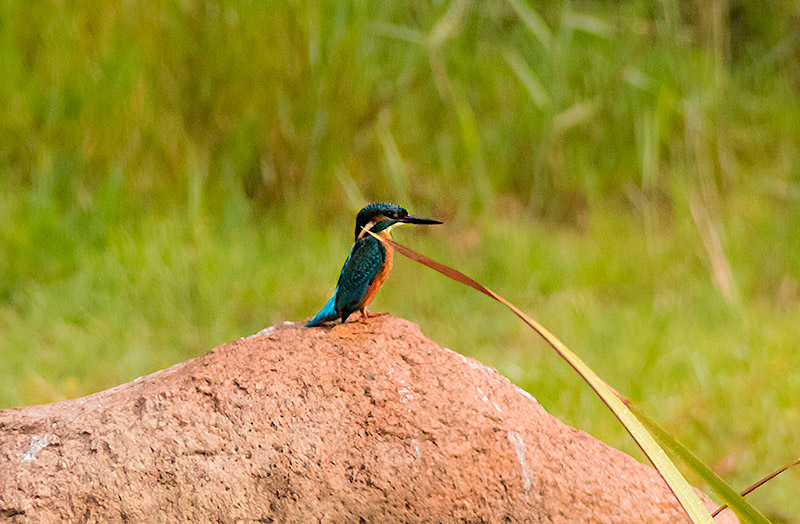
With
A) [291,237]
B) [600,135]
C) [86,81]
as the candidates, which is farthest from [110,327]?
[600,135]

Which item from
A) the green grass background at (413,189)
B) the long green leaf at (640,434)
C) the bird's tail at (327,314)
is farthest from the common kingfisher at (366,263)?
the green grass background at (413,189)

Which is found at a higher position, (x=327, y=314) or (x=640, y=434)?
(x=327, y=314)

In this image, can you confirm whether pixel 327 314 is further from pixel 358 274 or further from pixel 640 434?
pixel 640 434

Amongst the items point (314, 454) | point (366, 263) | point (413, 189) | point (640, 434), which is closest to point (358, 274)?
point (366, 263)

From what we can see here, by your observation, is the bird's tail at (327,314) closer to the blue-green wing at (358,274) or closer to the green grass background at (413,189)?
the blue-green wing at (358,274)

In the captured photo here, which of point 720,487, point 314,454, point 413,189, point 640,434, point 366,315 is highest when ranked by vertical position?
point 413,189

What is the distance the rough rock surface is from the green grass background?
1.28 metres

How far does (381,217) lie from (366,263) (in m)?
0.09

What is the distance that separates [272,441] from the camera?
4.65 ft

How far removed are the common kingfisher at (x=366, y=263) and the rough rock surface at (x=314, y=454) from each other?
0.33 feet

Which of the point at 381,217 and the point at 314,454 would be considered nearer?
the point at 314,454

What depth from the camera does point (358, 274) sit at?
1568mm

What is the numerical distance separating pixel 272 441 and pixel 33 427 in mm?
440

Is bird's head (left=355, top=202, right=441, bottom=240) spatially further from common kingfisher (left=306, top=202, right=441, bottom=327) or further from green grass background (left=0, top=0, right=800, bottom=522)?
green grass background (left=0, top=0, right=800, bottom=522)
